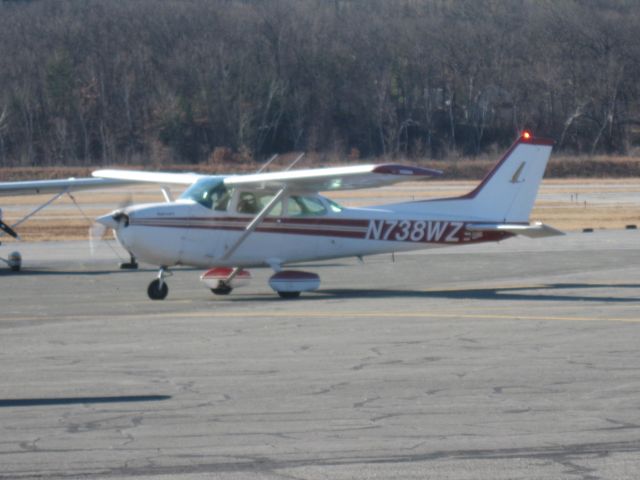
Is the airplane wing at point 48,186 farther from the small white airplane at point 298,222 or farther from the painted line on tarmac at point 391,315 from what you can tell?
the painted line on tarmac at point 391,315

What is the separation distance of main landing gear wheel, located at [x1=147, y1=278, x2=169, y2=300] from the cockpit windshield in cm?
138

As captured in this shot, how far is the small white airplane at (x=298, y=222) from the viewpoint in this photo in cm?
1664

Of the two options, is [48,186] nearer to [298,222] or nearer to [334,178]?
[298,222]

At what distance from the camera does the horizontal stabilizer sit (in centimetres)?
1750

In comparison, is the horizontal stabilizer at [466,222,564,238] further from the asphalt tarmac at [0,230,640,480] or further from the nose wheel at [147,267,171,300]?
the nose wheel at [147,267,171,300]

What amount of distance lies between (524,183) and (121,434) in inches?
477

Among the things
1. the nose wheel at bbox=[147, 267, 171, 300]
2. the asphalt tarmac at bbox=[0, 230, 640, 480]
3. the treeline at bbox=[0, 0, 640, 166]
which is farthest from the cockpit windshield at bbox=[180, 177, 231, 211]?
the treeline at bbox=[0, 0, 640, 166]

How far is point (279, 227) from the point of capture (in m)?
17.5

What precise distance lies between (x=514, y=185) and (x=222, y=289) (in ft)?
16.9

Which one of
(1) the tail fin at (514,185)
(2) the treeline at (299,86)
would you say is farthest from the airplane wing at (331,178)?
(2) the treeline at (299,86)

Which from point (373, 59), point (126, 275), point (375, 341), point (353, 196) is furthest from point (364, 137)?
point (375, 341)

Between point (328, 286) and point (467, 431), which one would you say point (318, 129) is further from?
point (467, 431)

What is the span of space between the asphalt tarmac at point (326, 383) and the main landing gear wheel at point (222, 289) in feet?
0.48

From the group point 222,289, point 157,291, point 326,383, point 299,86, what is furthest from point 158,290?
point 299,86
